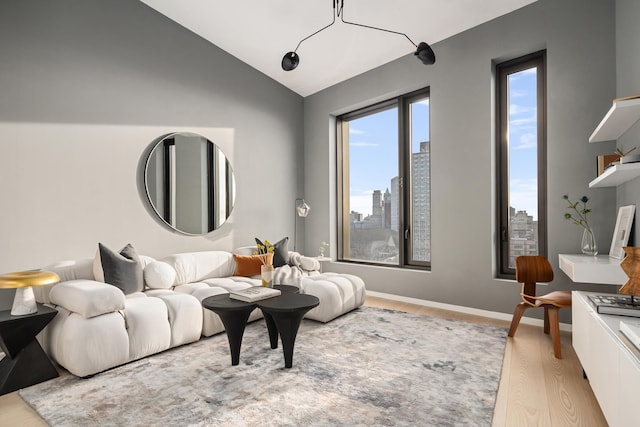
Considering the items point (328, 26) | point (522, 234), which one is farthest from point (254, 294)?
point (328, 26)

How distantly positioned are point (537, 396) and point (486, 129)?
2529 millimetres

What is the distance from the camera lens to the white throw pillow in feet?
10.3

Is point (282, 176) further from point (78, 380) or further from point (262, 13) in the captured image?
point (78, 380)

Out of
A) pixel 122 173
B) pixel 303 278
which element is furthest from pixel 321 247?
pixel 122 173

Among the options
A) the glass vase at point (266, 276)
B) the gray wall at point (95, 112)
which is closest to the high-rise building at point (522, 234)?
the glass vase at point (266, 276)

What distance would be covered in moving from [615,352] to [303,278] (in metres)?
2.69

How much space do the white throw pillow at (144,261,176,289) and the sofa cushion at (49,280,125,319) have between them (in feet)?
1.97

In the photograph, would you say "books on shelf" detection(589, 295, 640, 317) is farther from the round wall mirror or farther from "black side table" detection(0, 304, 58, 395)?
the round wall mirror

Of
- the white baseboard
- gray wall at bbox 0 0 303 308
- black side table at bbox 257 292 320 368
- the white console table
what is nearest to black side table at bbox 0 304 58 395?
gray wall at bbox 0 0 303 308

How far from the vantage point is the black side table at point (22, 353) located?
84.8 inches

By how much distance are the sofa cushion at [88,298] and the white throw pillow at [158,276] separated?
1.97 ft

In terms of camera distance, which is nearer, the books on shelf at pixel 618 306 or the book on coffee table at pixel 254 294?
the books on shelf at pixel 618 306

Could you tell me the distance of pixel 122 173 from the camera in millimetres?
3461

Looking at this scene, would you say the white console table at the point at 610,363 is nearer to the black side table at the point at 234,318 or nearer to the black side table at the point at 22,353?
the black side table at the point at 234,318
